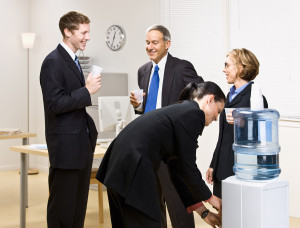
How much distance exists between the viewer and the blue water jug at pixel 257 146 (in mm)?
2568

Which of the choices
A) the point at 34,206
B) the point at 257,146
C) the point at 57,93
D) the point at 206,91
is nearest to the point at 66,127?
the point at 57,93

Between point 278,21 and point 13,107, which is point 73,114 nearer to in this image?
point 278,21

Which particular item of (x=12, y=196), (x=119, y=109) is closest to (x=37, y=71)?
(x=12, y=196)

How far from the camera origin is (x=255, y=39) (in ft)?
17.9

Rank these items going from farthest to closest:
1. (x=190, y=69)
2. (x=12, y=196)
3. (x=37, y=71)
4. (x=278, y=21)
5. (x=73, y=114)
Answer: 1. (x=37, y=71)
2. (x=12, y=196)
3. (x=278, y=21)
4. (x=190, y=69)
5. (x=73, y=114)

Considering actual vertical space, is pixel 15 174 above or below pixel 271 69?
below

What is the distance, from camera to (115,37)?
728 centimetres

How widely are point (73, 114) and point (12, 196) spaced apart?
333cm

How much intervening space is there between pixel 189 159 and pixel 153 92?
5.24 ft

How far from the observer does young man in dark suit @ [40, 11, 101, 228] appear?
3.25 m

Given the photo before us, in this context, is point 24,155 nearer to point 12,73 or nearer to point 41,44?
point 12,73

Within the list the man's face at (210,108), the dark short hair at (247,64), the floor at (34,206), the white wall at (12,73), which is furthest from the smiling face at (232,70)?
the white wall at (12,73)

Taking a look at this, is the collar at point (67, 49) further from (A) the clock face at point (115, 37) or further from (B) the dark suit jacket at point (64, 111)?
(A) the clock face at point (115, 37)

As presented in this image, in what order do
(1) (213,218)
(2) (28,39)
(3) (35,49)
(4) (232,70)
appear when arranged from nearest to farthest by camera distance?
(1) (213,218)
(4) (232,70)
(2) (28,39)
(3) (35,49)
